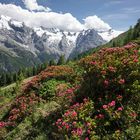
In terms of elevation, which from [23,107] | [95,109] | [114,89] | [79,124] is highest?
[114,89]

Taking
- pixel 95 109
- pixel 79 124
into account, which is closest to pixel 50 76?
pixel 95 109

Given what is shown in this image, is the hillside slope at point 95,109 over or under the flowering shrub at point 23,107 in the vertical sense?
over

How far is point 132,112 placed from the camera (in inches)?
471

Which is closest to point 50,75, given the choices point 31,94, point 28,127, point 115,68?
point 31,94

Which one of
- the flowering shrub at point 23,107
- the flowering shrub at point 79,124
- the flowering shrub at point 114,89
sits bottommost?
the flowering shrub at point 23,107

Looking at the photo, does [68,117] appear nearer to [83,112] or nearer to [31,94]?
[83,112]

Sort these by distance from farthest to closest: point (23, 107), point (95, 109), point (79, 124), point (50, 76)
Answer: point (50, 76) → point (23, 107) → point (95, 109) → point (79, 124)

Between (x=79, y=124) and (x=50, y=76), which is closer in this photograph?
(x=79, y=124)

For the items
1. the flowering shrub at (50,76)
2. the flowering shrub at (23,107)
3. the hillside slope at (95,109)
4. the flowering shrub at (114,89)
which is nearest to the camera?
the hillside slope at (95,109)

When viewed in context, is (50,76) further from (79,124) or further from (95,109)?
(79,124)

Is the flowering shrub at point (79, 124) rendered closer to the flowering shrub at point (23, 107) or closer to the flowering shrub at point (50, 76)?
the flowering shrub at point (23, 107)

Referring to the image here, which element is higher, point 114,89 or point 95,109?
point 114,89

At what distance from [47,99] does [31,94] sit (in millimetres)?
1327

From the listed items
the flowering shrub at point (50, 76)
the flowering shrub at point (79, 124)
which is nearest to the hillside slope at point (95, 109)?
the flowering shrub at point (79, 124)
